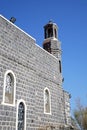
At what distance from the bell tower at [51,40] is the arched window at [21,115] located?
24.6ft

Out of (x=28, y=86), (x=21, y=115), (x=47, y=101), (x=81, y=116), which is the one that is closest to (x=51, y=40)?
(x=47, y=101)

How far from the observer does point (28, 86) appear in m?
12.3

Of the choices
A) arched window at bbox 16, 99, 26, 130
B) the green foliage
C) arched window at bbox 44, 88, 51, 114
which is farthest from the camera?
the green foliage

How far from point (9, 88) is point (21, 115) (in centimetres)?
173

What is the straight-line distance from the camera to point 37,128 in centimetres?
1243

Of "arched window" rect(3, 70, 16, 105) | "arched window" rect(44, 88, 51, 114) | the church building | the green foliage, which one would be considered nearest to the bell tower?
the church building

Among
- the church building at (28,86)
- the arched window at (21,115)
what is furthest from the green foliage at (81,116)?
the arched window at (21,115)

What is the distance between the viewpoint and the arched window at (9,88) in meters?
10.5

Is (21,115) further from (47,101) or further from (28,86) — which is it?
(47,101)

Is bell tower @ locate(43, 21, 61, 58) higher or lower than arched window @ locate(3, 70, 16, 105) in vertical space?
higher

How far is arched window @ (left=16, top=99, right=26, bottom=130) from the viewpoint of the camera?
11.0m

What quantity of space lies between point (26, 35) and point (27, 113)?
504cm

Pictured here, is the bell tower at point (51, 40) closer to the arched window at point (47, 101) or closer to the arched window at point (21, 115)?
the arched window at point (47, 101)

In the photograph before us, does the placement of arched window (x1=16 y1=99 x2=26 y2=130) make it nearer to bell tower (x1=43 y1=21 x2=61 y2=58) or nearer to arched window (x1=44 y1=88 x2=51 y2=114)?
arched window (x1=44 y1=88 x2=51 y2=114)
